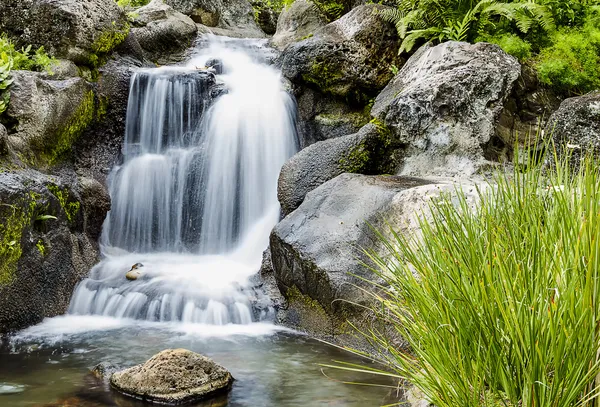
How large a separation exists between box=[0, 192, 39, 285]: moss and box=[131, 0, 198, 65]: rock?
7.22 m

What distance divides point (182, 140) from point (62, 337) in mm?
4828

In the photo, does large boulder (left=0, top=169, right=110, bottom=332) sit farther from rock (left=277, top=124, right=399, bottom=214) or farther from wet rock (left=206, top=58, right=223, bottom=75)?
wet rock (left=206, top=58, right=223, bottom=75)

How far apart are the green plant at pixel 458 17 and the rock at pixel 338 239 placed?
→ 3.03 meters

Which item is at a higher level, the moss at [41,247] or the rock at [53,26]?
the rock at [53,26]

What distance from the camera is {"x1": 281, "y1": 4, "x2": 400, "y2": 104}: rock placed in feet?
31.8

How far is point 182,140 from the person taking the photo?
32.7 ft

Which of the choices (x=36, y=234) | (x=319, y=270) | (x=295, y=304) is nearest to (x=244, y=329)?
(x=295, y=304)

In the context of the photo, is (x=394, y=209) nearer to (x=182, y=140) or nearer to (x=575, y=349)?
(x=575, y=349)

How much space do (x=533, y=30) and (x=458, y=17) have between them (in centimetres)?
114

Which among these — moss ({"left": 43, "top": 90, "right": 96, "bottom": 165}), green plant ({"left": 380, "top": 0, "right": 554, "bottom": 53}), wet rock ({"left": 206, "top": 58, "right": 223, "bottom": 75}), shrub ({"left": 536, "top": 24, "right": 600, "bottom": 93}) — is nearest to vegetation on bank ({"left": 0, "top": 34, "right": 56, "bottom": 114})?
moss ({"left": 43, "top": 90, "right": 96, "bottom": 165})

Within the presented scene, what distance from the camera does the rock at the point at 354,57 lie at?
9.68 meters

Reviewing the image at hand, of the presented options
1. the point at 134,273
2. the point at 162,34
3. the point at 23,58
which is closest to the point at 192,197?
the point at 134,273

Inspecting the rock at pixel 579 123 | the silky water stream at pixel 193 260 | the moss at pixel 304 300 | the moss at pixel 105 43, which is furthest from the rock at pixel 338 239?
the moss at pixel 105 43

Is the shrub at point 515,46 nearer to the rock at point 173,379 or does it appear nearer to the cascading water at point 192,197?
the cascading water at point 192,197
